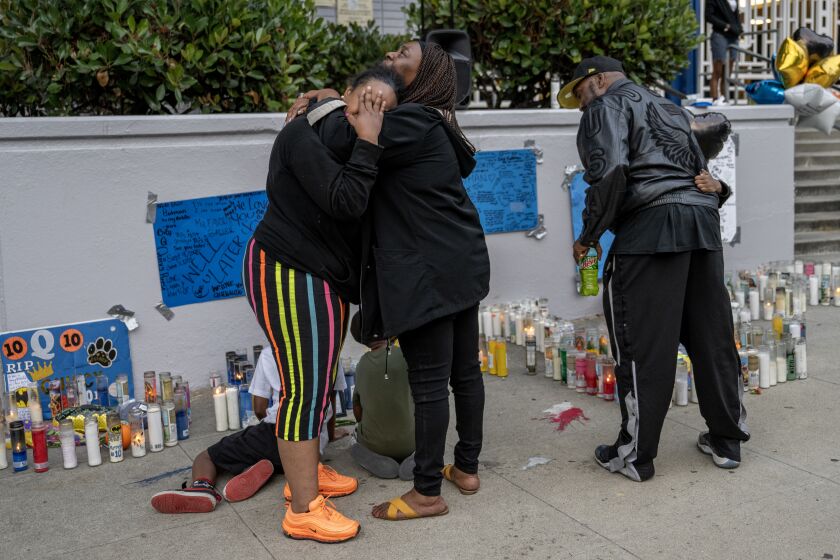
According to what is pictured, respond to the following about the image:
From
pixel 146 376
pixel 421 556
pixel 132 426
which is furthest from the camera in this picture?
pixel 146 376

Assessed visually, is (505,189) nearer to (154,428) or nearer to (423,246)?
(154,428)

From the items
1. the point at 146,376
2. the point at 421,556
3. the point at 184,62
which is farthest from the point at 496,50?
the point at 421,556

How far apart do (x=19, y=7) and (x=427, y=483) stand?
13.5 ft

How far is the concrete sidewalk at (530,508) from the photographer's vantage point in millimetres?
3443

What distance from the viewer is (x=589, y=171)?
3.88m

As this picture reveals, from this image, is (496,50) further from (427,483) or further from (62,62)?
(427,483)

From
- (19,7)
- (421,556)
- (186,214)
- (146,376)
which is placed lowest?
(421,556)

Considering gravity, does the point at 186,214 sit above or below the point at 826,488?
above

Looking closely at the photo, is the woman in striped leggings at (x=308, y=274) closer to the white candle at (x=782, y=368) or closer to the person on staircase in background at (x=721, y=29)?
the white candle at (x=782, y=368)

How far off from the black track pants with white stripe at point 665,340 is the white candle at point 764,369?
133 centimetres

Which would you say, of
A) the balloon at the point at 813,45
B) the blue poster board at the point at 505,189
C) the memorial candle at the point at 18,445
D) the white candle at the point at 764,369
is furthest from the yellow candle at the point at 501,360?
the balloon at the point at 813,45

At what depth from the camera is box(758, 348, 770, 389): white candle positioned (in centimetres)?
534

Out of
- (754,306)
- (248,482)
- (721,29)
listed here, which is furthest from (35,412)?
(721,29)

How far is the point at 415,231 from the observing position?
342 centimetres
